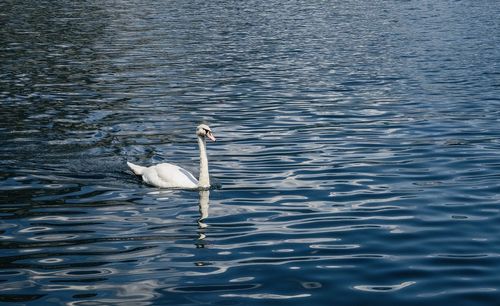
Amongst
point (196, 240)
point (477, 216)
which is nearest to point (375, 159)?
point (477, 216)

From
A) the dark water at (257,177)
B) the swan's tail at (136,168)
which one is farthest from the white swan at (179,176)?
the swan's tail at (136,168)

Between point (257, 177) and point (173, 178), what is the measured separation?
7.80ft

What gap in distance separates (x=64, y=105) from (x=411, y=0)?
2974 inches

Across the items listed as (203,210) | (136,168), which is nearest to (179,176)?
(136,168)

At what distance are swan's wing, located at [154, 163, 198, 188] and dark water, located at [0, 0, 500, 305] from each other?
9.3 inches

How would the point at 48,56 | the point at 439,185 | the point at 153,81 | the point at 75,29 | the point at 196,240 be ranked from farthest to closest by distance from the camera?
the point at 75,29 < the point at 48,56 < the point at 153,81 < the point at 439,185 < the point at 196,240

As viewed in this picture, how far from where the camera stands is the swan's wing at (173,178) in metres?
20.5

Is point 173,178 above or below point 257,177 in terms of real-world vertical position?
above

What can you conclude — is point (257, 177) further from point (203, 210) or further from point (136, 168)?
point (203, 210)

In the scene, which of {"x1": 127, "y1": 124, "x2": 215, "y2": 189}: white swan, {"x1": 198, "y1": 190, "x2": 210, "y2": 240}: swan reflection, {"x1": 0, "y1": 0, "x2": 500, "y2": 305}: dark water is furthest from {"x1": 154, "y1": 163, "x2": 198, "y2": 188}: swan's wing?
{"x1": 198, "y1": 190, "x2": 210, "y2": 240}: swan reflection

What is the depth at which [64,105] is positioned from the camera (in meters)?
33.8

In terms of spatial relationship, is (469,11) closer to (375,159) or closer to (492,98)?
(492,98)

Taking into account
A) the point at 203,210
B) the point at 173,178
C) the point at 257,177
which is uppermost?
the point at 173,178

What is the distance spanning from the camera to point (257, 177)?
21703 millimetres
